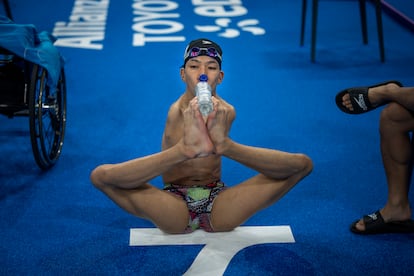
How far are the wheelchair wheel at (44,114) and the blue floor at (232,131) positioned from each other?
12cm

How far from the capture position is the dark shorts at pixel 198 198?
2449 mm

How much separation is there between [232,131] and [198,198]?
59.3 inches

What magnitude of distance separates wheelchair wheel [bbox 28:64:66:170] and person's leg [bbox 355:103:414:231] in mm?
1871

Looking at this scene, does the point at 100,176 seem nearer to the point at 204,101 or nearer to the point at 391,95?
the point at 204,101

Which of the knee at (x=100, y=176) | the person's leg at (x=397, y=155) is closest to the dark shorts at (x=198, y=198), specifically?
the knee at (x=100, y=176)

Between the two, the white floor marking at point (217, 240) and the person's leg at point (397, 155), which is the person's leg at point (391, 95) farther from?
the white floor marking at point (217, 240)

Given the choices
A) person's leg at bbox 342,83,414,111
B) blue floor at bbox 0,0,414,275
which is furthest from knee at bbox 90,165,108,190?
person's leg at bbox 342,83,414,111

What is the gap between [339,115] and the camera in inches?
163

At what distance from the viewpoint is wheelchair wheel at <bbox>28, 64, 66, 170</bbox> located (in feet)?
9.62

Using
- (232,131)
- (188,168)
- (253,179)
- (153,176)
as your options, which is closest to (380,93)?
(253,179)

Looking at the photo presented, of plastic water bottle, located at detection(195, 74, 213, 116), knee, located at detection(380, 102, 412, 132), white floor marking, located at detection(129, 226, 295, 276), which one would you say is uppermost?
plastic water bottle, located at detection(195, 74, 213, 116)

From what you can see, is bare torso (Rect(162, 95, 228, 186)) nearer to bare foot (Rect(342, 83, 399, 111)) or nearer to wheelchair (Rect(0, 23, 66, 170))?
bare foot (Rect(342, 83, 399, 111))

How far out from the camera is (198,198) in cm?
245

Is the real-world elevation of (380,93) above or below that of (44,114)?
above
